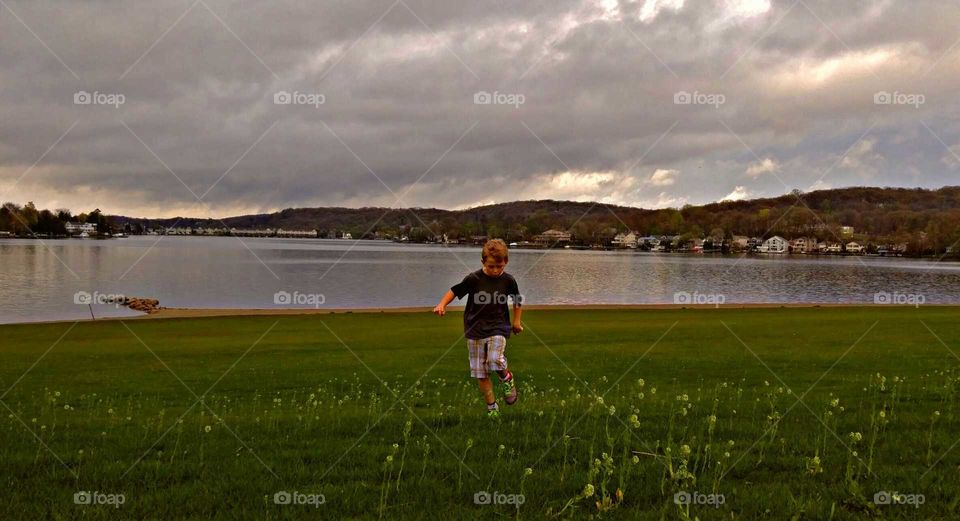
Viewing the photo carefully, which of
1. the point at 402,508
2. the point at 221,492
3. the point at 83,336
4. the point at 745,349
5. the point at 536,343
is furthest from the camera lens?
the point at 83,336

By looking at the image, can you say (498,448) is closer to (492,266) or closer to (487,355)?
(487,355)

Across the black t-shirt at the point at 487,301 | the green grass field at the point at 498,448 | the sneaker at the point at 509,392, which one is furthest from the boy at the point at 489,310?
the green grass field at the point at 498,448

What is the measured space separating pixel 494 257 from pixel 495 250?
102 millimetres

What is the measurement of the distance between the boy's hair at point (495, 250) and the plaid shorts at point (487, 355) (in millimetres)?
1177

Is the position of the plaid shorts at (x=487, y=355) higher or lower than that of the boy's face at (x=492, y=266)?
lower

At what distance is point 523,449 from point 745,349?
18243 mm

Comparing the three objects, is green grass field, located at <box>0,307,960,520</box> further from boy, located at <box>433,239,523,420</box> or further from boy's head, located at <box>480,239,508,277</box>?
Result: boy's head, located at <box>480,239,508,277</box>

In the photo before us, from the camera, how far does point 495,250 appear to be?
343 inches

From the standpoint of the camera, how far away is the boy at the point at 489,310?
875 centimetres

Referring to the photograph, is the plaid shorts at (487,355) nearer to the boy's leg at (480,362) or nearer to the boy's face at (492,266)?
the boy's leg at (480,362)

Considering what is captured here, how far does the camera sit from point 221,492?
19.4 feet

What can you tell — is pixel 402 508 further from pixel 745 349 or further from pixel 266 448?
pixel 745 349

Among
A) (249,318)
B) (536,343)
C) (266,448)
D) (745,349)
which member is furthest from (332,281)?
(266,448)

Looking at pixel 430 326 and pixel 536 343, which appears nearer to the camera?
pixel 536 343
